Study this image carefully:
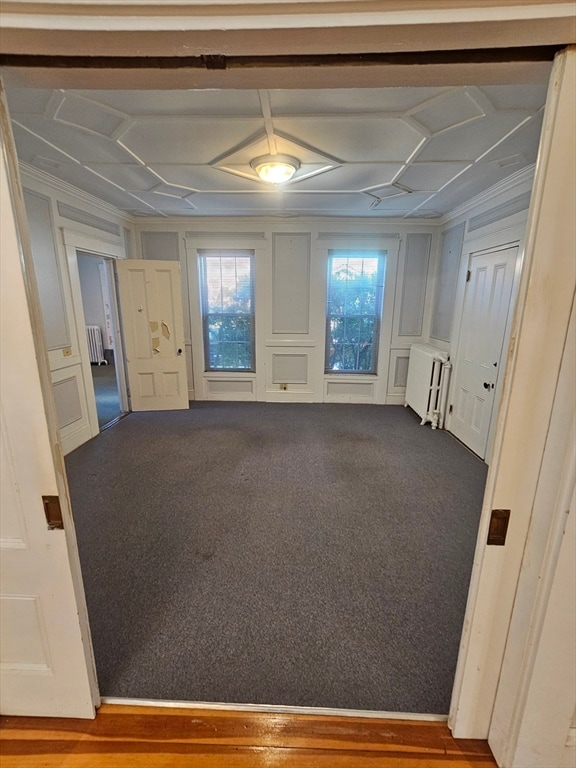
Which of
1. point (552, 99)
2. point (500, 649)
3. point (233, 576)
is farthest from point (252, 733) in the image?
point (552, 99)

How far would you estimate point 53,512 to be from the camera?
3.19 ft

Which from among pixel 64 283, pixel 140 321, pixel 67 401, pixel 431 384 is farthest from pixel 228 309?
pixel 431 384

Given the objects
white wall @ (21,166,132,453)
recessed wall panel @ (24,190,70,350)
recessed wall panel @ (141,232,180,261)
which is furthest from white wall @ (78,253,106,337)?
recessed wall panel @ (24,190,70,350)

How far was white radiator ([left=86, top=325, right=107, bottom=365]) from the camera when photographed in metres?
7.61

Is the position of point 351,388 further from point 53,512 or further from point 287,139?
point 53,512

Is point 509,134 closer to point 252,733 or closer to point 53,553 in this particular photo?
point 53,553

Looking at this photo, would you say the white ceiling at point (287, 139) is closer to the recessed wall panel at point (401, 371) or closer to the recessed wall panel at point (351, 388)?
the recessed wall panel at point (401, 371)

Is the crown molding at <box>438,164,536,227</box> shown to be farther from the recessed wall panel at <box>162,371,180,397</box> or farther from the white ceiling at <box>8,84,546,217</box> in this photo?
the recessed wall panel at <box>162,371,180,397</box>

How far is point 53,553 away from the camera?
1.01 m

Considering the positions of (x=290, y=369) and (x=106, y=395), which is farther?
(x=106, y=395)

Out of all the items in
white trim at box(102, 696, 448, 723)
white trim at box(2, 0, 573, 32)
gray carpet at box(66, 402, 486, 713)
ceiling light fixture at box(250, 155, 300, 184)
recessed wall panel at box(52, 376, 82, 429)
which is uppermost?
ceiling light fixture at box(250, 155, 300, 184)

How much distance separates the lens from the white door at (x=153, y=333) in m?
4.28

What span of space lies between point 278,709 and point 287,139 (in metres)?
3.15

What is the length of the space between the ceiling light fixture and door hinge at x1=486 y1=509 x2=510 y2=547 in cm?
277
